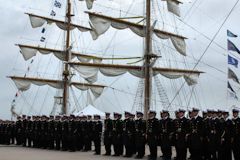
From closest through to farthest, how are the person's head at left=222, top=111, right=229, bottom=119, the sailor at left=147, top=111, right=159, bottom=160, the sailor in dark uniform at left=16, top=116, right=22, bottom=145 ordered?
the person's head at left=222, top=111, right=229, bottom=119 → the sailor at left=147, top=111, right=159, bottom=160 → the sailor in dark uniform at left=16, top=116, right=22, bottom=145

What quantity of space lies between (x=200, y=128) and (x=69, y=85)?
2958cm

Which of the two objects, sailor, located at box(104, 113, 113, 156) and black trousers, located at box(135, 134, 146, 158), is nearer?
black trousers, located at box(135, 134, 146, 158)

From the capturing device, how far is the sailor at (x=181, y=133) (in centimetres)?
1495

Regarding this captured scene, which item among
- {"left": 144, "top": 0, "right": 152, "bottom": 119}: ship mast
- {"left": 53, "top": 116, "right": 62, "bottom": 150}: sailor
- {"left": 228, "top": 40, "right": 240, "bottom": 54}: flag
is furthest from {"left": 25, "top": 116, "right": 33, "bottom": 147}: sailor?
{"left": 228, "top": 40, "right": 240, "bottom": 54}: flag

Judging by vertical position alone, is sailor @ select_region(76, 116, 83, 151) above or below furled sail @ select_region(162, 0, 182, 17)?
below

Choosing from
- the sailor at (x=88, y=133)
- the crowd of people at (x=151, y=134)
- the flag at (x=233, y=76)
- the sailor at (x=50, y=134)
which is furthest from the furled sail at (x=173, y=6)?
the flag at (x=233, y=76)

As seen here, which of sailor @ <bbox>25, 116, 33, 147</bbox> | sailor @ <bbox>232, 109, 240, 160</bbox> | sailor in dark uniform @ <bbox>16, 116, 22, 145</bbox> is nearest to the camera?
sailor @ <bbox>232, 109, 240, 160</bbox>

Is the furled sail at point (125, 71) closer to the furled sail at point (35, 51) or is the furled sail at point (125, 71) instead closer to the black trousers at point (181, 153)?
the furled sail at point (35, 51)

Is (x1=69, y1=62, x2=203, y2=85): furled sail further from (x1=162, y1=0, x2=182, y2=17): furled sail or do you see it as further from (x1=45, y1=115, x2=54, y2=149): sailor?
(x1=45, y1=115, x2=54, y2=149): sailor

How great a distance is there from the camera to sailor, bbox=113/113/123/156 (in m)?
17.5

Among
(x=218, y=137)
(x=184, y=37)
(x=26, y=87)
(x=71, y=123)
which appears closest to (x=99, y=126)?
(x=71, y=123)

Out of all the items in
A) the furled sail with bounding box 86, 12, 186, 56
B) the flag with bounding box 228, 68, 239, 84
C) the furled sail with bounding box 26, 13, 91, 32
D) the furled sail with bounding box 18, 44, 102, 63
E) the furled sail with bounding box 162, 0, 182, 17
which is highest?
the furled sail with bounding box 26, 13, 91, 32

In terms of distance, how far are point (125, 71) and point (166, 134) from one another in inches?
631

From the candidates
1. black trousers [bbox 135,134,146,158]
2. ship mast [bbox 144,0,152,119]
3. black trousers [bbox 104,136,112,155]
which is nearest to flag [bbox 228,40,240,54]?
black trousers [bbox 135,134,146,158]
